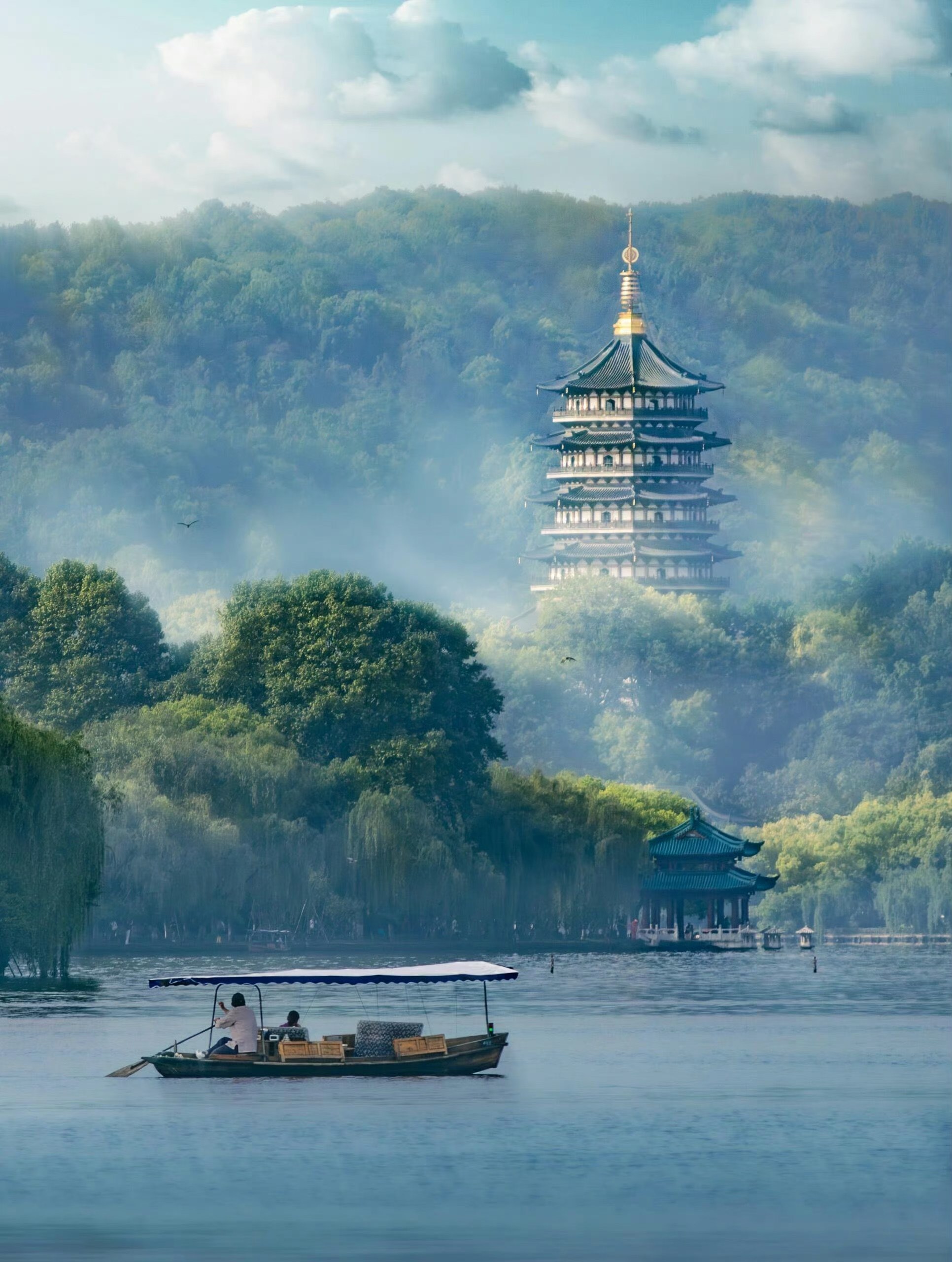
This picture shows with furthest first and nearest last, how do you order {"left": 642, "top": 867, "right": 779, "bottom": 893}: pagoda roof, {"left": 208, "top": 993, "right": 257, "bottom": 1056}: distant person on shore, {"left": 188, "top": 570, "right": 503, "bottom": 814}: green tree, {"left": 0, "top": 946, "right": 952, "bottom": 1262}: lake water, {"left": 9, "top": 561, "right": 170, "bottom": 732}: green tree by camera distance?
{"left": 642, "top": 867, "right": 779, "bottom": 893}: pagoda roof, {"left": 9, "top": 561, "right": 170, "bottom": 732}: green tree, {"left": 188, "top": 570, "right": 503, "bottom": 814}: green tree, {"left": 208, "top": 993, "right": 257, "bottom": 1056}: distant person on shore, {"left": 0, "top": 946, "right": 952, "bottom": 1262}: lake water

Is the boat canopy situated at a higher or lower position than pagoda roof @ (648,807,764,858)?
lower

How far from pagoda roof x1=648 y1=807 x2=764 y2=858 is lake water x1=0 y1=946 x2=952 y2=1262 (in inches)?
2277

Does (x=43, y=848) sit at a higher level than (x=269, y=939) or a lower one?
higher

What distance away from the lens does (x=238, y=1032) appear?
53.2m

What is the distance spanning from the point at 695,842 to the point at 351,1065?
80.9 m

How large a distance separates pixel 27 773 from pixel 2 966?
512 centimetres

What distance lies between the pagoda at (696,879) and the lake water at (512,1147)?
57203mm

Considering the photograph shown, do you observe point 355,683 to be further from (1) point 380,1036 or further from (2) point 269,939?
(1) point 380,1036

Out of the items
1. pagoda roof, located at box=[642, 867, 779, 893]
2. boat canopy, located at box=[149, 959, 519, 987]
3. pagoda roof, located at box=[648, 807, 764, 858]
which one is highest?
pagoda roof, located at box=[648, 807, 764, 858]

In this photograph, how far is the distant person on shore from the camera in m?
52.7

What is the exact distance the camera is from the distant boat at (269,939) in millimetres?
101562

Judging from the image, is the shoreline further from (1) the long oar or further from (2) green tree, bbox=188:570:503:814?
(1) the long oar

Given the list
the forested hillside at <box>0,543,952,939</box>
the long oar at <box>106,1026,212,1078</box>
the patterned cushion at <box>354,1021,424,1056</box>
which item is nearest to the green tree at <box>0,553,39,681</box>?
the forested hillside at <box>0,543,952,939</box>

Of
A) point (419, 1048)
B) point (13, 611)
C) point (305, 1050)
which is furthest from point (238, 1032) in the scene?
point (13, 611)
